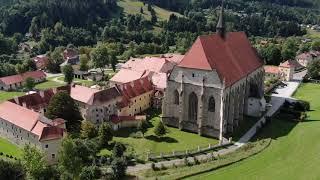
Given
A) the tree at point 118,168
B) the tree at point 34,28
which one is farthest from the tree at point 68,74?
the tree at point 34,28

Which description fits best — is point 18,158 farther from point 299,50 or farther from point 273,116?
point 299,50

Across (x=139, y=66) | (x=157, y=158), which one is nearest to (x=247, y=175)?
(x=157, y=158)

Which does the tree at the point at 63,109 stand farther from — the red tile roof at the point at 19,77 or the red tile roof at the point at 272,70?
the red tile roof at the point at 272,70

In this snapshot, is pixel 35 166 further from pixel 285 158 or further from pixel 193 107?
pixel 285 158

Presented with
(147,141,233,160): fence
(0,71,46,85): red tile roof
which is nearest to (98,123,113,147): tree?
(147,141,233,160): fence

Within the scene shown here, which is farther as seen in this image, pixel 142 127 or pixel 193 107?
pixel 193 107

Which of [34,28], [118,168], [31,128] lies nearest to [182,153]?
[118,168]

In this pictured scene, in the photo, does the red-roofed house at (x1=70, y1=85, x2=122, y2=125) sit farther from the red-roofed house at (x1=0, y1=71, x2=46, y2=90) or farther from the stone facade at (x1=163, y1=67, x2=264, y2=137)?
the red-roofed house at (x1=0, y1=71, x2=46, y2=90)
